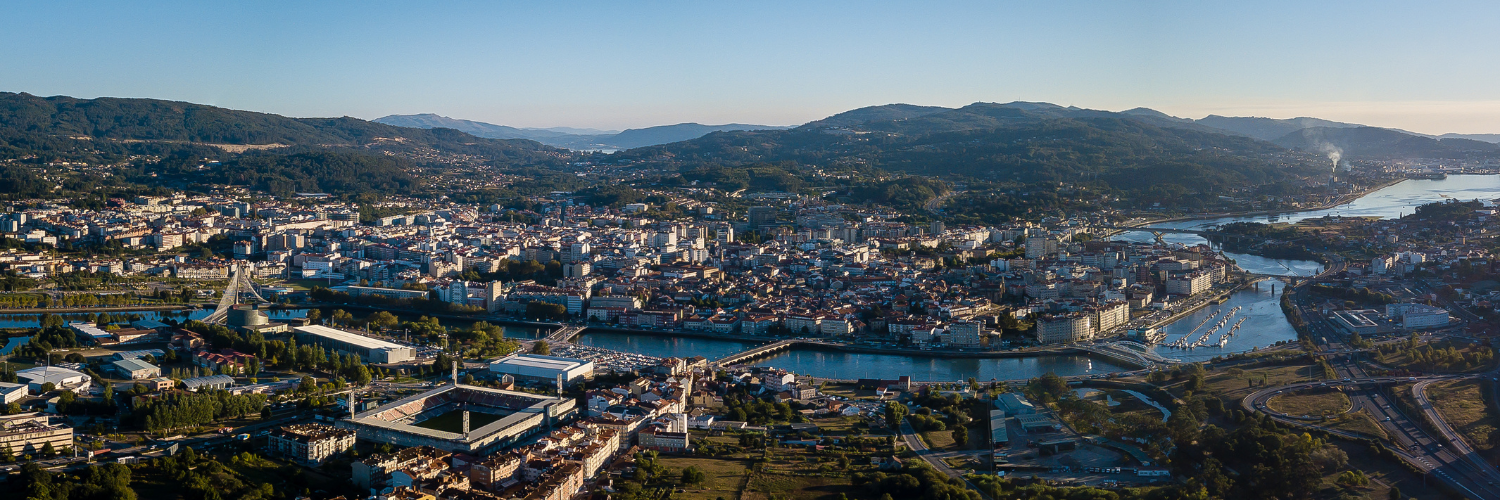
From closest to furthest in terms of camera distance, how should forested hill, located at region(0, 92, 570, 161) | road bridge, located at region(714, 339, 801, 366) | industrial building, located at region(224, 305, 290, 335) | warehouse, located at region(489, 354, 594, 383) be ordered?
1. warehouse, located at region(489, 354, 594, 383)
2. road bridge, located at region(714, 339, 801, 366)
3. industrial building, located at region(224, 305, 290, 335)
4. forested hill, located at region(0, 92, 570, 161)

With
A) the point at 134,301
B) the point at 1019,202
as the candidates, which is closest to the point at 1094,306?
the point at 134,301


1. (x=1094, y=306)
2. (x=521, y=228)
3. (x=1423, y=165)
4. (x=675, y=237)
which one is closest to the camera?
(x=1094, y=306)

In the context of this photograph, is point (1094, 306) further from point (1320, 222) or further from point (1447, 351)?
point (1320, 222)

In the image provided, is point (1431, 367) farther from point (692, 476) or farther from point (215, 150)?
point (215, 150)

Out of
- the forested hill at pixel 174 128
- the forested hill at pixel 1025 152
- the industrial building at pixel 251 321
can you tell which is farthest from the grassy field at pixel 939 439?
the forested hill at pixel 174 128

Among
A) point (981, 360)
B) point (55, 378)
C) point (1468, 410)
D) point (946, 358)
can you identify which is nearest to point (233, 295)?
point (55, 378)

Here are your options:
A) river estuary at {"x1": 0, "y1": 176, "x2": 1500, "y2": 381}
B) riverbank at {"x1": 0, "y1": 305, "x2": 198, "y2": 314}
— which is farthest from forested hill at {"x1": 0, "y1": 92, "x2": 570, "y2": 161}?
river estuary at {"x1": 0, "y1": 176, "x2": 1500, "y2": 381}

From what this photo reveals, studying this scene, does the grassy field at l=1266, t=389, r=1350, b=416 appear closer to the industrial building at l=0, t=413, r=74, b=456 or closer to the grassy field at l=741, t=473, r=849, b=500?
the grassy field at l=741, t=473, r=849, b=500
